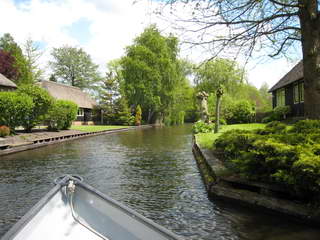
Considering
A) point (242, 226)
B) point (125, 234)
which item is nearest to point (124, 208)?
point (125, 234)

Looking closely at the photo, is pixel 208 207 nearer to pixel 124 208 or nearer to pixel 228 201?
pixel 228 201

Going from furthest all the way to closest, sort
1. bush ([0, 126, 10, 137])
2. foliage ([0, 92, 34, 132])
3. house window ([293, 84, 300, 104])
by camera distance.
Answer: house window ([293, 84, 300, 104])
foliage ([0, 92, 34, 132])
bush ([0, 126, 10, 137])

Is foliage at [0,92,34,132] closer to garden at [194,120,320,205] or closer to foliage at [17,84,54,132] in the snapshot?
foliage at [17,84,54,132]

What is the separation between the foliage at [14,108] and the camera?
22.2 meters

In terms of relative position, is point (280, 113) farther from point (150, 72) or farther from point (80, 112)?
point (80, 112)

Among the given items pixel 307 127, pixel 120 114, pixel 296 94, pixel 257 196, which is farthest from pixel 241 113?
pixel 257 196

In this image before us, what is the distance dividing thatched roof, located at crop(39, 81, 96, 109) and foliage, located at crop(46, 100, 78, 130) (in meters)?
15.9

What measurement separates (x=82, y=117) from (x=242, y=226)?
51.8 metres

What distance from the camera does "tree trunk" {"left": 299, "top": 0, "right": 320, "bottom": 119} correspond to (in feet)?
A: 29.3

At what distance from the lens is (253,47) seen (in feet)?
33.5

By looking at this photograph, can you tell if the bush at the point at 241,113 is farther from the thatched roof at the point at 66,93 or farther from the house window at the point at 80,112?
the house window at the point at 80,112

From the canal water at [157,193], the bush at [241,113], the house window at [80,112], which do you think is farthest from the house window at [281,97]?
the house window at [80,112]

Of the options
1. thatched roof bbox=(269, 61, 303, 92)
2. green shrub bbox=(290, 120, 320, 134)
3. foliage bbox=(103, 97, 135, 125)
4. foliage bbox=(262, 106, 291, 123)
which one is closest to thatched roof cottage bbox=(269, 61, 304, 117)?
thatched roof bbox=(269, 61, 303, 92)

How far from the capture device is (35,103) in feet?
85.2
